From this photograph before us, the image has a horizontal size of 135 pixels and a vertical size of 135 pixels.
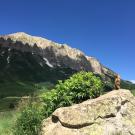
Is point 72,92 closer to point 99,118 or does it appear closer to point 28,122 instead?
point 99,118

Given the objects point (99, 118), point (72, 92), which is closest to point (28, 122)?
point (99, 118)


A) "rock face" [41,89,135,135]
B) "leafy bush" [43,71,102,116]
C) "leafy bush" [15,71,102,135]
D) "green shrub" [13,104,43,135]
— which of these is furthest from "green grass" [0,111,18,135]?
"rock face" [41,89,135,135]

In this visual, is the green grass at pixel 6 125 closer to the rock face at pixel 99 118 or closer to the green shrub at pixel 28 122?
the green shrub at pixel 28 122

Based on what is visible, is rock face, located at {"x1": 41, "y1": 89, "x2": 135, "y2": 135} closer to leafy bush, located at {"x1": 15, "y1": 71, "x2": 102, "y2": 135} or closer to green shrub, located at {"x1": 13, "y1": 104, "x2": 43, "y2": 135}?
green shrub, located at {"x1": 13, "y1": 104, "x2": 43, "y2": 135}

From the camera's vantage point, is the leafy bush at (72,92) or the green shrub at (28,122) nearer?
the green shrub at (28,122)

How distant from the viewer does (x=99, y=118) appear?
71.8ft

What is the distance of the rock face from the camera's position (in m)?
21.5

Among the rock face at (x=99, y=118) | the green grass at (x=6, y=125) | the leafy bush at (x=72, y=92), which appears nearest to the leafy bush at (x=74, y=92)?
the leafy bush at (x=72, y=92)

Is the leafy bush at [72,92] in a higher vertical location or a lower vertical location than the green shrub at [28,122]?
higher

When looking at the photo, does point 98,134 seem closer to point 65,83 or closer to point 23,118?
point 23,118

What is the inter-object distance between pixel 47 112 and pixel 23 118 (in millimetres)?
4007

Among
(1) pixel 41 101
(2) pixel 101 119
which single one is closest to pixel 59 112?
(2) pixel 101 119

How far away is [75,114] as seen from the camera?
2230cm

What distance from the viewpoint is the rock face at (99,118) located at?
70.4 ft
